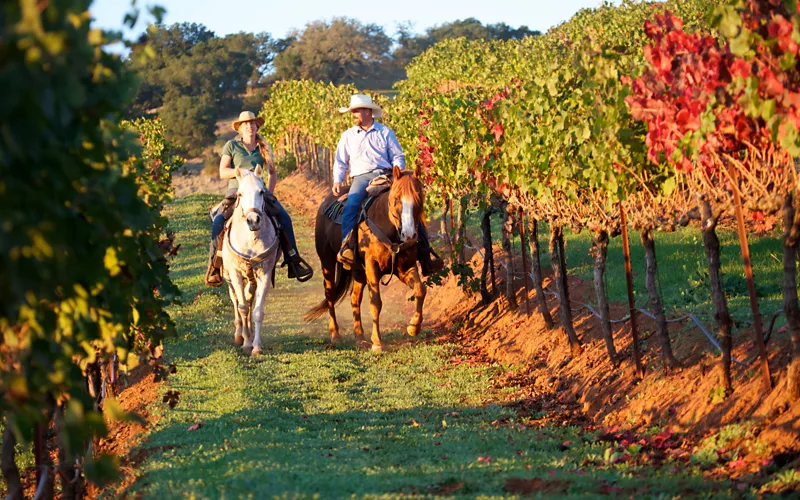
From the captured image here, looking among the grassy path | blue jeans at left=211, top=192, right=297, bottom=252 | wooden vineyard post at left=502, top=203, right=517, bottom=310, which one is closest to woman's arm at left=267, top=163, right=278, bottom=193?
blue jeans at left=211, top=192, right=297, bottom=252

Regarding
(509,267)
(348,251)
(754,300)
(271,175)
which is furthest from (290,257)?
(754,300)

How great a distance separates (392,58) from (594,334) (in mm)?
100619

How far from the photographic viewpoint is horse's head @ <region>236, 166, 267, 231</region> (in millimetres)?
11707

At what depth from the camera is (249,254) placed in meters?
12.3

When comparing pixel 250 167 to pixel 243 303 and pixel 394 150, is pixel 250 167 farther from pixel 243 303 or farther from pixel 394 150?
pixel 394 150

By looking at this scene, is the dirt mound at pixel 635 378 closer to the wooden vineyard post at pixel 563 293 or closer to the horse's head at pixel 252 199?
the wooden vineyard post at pixel 563 293

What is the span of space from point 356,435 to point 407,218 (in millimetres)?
3958

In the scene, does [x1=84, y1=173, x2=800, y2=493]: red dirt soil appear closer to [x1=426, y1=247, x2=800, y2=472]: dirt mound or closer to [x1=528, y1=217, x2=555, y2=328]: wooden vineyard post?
[x1=426, y1=247, x2=800, y2=472]: dirt mound

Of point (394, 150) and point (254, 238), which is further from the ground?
point (394, 150)

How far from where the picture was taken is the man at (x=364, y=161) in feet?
41.8

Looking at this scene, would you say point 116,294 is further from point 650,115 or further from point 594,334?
point 594,334

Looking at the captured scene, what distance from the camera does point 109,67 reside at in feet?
15.3

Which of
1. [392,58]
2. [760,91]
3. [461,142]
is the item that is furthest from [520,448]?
[392,58]

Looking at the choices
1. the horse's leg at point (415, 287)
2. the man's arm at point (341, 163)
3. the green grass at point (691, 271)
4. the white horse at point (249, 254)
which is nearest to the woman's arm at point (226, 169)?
the white horse at point (249, 254)
